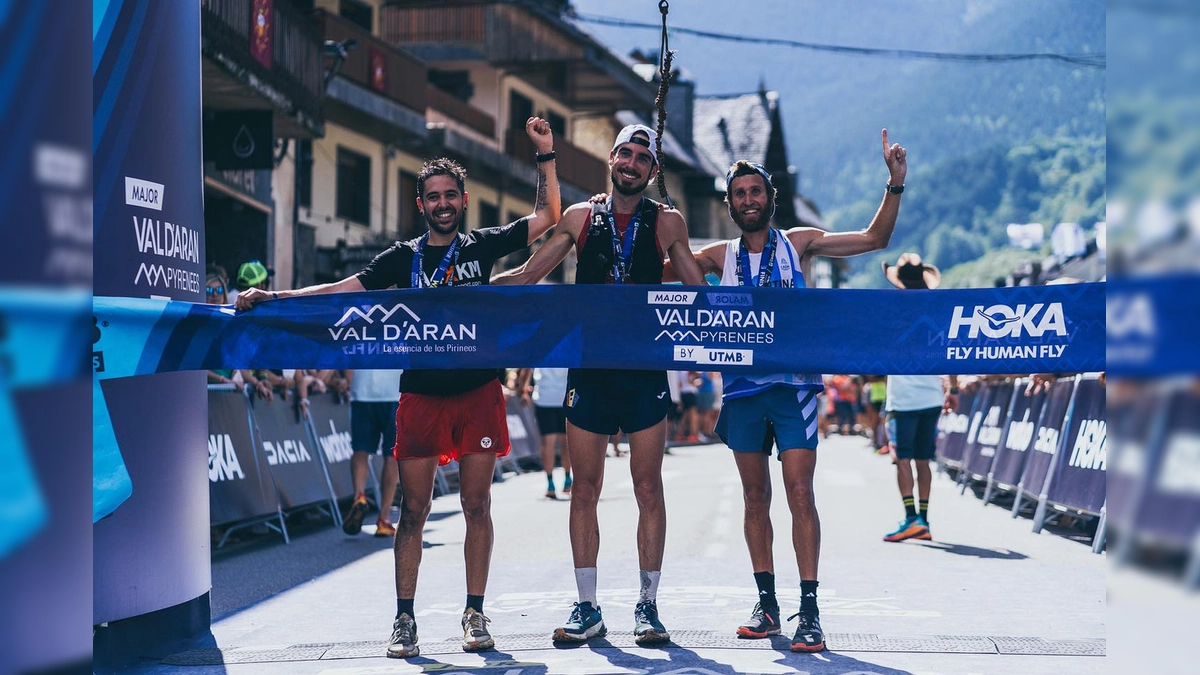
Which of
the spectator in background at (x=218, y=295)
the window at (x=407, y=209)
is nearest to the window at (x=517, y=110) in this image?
the window at (x=407, y=209)

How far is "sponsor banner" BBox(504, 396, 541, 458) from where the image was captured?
824 inches

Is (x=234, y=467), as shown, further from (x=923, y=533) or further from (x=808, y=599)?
(x=808, y=599)

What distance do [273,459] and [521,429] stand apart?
1001cm

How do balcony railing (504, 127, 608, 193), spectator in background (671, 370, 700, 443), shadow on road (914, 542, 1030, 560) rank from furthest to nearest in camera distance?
balcony railing (504, 127, 608, 193) → spectator in background (671, 370, 700, 443) → shadow on road (914, 542, 1030, 560)

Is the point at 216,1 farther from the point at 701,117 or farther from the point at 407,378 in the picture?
the point at 701,117

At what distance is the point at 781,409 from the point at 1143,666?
14.2 ft

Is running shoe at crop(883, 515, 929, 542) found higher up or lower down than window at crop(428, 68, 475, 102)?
lower down

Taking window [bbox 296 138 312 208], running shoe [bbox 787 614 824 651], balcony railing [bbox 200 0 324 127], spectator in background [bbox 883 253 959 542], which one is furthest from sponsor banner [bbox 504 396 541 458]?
running shoe [bbox 787 614 824 651]

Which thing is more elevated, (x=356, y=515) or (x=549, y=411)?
(x=549, y=411)

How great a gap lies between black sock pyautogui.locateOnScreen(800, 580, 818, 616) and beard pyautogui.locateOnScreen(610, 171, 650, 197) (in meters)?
1.87

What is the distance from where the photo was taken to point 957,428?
19188 mm

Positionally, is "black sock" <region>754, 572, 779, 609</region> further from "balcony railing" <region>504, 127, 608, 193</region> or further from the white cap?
"balcony railing" <region>504, 127, 608, 193</region>

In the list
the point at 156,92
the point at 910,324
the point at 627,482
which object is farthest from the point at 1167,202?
the point at 627,482

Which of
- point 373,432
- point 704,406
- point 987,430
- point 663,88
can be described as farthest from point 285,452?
point 704,406
